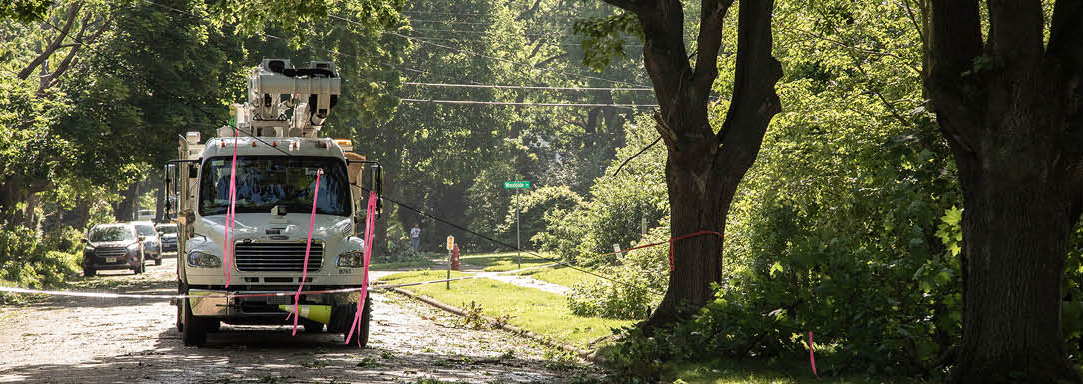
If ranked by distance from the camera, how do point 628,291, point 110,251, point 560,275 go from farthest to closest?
point 110,251 < point 560,275 < point 628,291

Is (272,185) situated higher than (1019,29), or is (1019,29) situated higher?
(1019,29)

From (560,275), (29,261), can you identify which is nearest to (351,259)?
(560,275)

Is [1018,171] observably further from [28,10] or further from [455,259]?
[455,259]

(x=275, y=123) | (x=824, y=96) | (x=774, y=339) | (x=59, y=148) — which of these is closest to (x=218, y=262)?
(x=275, y=123)

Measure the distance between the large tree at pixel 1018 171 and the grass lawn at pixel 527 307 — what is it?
664cm

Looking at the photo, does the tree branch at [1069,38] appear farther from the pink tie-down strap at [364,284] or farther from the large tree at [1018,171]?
the pink tie-down strap at [364,284]

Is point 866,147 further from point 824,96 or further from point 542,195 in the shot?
point 542,195

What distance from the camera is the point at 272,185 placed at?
51.2ft

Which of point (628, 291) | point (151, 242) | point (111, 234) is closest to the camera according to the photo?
point (628, 291)

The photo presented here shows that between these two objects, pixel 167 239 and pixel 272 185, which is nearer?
pixel 272 185

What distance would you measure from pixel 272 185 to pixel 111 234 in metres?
26.0

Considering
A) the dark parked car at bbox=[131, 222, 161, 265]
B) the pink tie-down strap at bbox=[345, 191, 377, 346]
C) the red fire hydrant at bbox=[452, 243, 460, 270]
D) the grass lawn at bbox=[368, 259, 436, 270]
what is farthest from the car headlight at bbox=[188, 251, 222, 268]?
the dark parked car at bbox=[131, 222, 161, 265]

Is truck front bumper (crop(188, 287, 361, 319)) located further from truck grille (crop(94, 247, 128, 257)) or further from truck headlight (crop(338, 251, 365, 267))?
truck grille (crop(94, 247, 128, 257))

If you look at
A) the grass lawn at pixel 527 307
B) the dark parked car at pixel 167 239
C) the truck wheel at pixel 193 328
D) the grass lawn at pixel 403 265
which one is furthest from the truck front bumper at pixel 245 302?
the dark parked car at pixel 167 239
